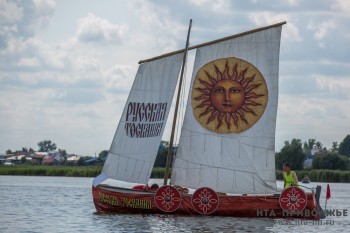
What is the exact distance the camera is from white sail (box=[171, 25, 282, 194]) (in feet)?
146

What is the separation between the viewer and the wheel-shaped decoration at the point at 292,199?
43.0 m

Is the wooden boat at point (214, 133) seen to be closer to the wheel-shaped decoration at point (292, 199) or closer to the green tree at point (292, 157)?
the wheel-shaped decoration at point (292, 199)

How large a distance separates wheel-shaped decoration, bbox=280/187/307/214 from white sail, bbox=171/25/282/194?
1.32 metres

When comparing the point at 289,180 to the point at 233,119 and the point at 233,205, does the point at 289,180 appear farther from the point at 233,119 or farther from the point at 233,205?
the point at 233,119

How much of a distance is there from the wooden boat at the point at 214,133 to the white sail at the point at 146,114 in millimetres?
48

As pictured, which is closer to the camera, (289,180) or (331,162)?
(289,180)

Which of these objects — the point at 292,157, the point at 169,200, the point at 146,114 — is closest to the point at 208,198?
the point at 169,200

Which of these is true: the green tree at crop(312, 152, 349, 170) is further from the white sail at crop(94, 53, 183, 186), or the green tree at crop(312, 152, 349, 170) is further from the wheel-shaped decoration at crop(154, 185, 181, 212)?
the wheel-shaped decoration at crop(154, 185, 181, 212)

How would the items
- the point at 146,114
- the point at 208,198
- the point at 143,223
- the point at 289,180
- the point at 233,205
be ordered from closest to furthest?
1. the point at 143,223
2. the point at 233,205
3. the point at 208,198
4. the point at 289,180
5. the point at 146,114

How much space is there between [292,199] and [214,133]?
197 inches

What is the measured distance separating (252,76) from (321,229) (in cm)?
796

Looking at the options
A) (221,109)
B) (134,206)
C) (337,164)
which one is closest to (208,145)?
(221,109)

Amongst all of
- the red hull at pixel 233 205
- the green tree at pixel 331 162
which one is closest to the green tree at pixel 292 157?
the green tree at pixel 331 162

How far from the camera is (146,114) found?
45.8 meters
